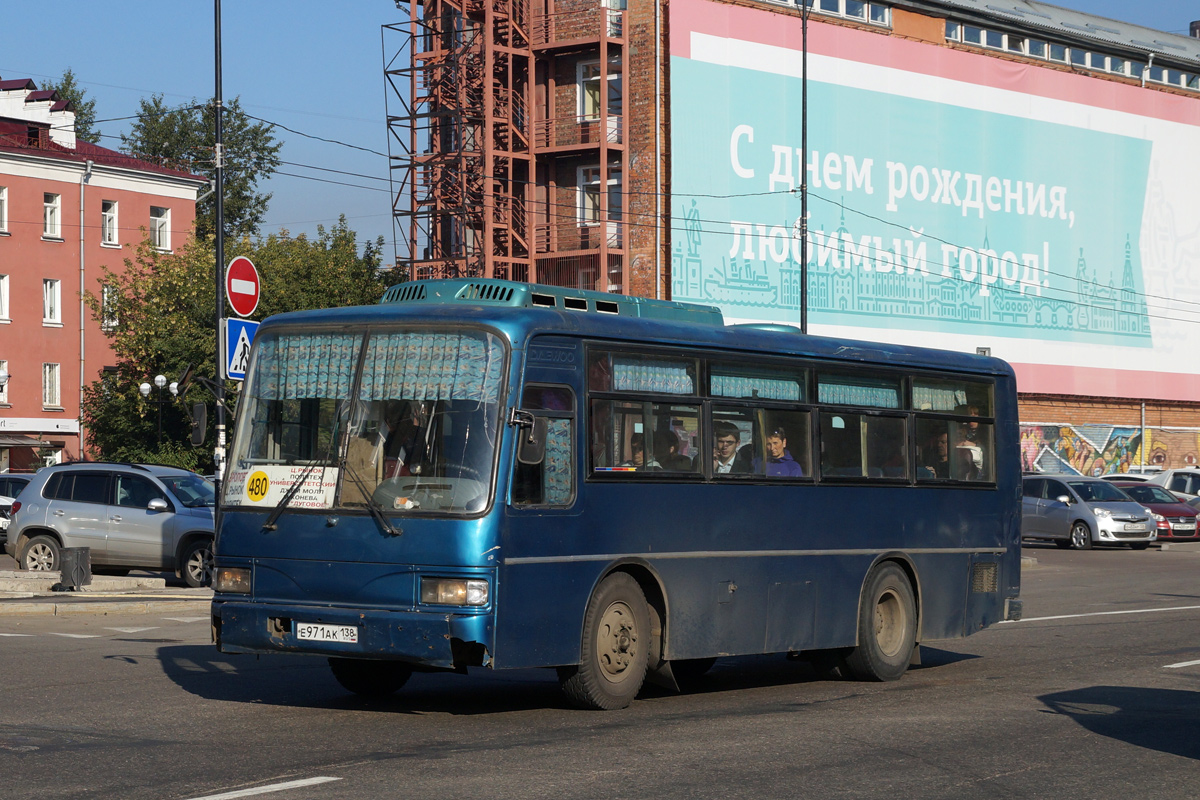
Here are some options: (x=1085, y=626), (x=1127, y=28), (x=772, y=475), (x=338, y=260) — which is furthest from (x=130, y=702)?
(x=1127, y=28)

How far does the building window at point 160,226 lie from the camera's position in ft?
229

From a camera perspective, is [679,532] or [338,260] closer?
[679,532]

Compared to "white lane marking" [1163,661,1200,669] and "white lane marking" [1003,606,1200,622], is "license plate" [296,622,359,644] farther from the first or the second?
"white lane marking" [1003,606,1200,622]

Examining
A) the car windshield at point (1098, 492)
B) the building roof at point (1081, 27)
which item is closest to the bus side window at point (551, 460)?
the car windshield at point (1098, 492)

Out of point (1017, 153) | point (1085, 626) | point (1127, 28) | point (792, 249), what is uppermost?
point (1127, 28)

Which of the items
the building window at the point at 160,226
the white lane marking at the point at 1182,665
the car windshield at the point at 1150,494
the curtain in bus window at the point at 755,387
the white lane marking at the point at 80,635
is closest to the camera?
the curtain in bus window at the point at 755,387

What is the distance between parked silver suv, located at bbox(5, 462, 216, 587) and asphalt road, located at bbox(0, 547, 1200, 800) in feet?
27.3

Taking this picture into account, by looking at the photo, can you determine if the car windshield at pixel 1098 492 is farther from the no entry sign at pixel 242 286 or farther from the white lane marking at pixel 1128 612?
the no entry sign at pixel 242 286

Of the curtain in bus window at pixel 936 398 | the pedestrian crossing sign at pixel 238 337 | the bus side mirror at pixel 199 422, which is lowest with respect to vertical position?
the bus side mirror at pixel 199 422

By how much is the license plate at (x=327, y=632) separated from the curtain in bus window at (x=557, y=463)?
1.48 metres

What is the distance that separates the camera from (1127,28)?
69312 millimetres

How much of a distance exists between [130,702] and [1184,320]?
205ft

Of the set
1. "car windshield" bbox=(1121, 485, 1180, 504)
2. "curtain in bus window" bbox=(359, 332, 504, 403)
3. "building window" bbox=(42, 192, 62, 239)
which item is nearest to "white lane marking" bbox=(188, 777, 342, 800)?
"curtain in bus window" bbox=(359, 332, 504, 403)

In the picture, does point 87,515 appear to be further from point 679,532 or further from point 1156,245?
point 1156,245
